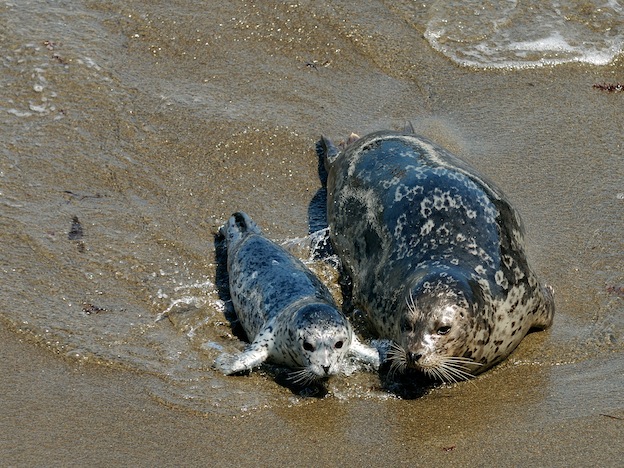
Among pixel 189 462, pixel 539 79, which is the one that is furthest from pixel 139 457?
pixel 539 79

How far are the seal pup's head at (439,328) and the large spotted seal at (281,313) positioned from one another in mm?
321

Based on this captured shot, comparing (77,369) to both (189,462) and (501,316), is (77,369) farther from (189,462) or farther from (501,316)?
(501,316)

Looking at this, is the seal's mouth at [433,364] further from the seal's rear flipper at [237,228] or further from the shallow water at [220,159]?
the seal's rear flipper at [237,228]

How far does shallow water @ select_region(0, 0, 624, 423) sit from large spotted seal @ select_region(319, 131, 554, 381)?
0.23 meters

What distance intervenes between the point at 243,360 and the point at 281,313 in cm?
47

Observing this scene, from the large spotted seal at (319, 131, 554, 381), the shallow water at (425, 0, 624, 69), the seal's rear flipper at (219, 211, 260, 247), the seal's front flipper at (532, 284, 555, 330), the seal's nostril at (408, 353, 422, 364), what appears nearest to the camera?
the seal's nostril at (408, 353, 422, 364)

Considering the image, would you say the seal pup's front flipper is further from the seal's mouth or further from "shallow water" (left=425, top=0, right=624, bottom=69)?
"shallow water" (left=425, top=0, right=624, bottom=69)

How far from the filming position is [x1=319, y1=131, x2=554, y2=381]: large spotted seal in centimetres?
562

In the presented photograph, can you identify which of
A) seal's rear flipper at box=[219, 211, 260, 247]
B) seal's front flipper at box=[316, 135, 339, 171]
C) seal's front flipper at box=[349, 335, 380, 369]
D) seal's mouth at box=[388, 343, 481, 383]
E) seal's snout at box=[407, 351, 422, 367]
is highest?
seal's front flipper at box=[316, 135, 339, 171]

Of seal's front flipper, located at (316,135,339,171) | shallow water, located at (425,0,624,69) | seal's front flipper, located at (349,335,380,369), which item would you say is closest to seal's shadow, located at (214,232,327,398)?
seal's front flipper, located at (349,335,380,369)

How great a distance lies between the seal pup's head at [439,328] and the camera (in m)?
5.55

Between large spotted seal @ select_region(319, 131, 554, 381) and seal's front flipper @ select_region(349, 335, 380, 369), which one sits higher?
large spotted seal @ select_region(319, 131, 554, 381)

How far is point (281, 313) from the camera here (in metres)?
6.09

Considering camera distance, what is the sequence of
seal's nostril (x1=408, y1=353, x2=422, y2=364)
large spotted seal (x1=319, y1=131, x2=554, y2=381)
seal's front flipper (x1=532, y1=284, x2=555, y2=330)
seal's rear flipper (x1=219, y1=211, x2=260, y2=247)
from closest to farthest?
seal's nostril (x1=408, y1=353, x2=422, y2=364), large spotted seal (x1=319, y1=131, x2=554, y2=381), seal's front flipper (x1=532, y1=284, x2=555, y2=330), seal's rear flipper (x1=219, y1=211, x2=260, y2=247)
